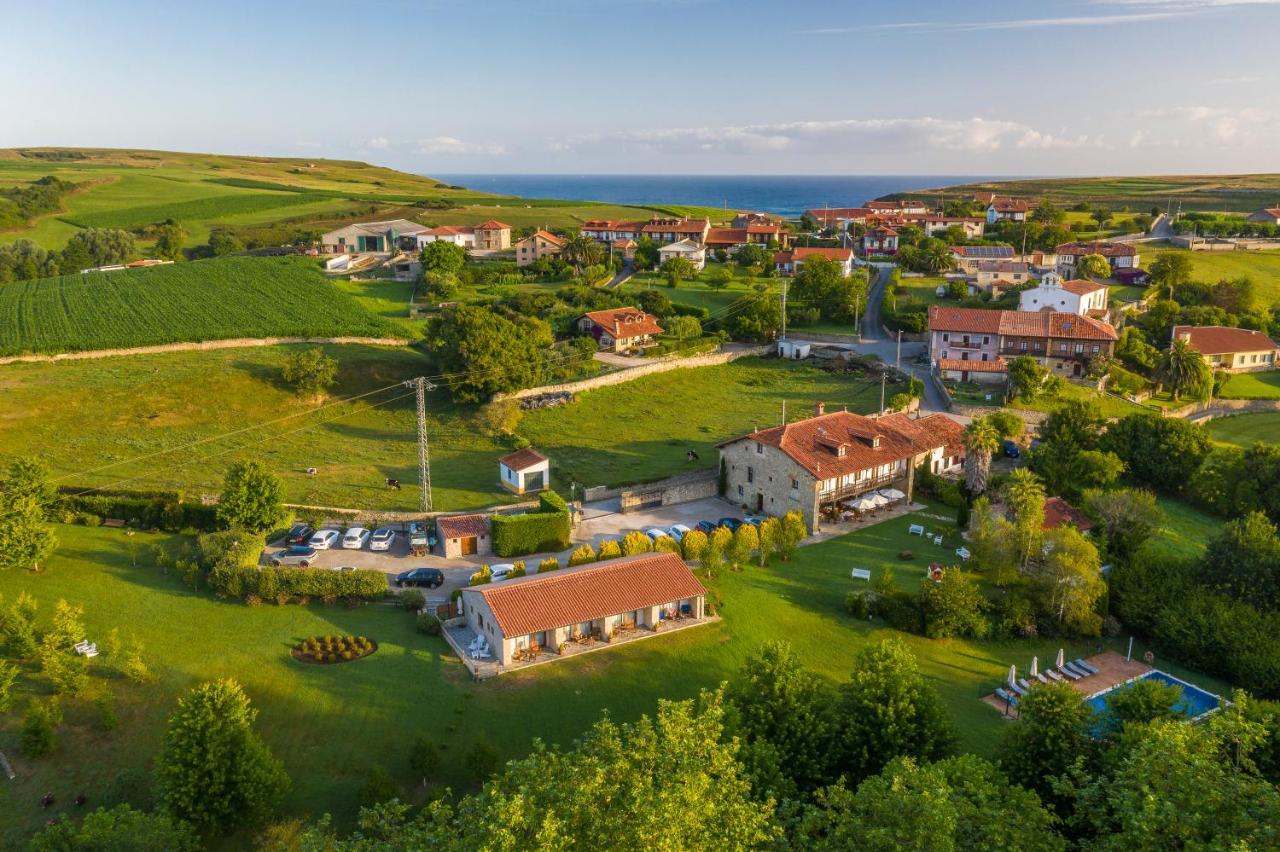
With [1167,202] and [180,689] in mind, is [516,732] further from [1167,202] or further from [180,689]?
[1167,202]

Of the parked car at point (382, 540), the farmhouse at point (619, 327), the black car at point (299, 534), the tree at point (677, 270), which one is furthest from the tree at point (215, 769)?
the tree at point (677, 270)

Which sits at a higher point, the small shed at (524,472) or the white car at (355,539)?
the small shed at (524,472)

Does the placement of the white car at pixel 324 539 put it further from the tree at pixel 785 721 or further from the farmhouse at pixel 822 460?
the tree at pixel 785 721

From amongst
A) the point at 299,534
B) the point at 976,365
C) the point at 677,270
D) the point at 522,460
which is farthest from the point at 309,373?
the point at 976,365

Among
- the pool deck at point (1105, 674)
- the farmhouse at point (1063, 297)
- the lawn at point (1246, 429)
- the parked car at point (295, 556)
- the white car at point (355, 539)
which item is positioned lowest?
the pool deck at point (1105, 674)

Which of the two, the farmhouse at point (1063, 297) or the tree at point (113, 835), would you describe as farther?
the farmhouse at point (1063, 297)

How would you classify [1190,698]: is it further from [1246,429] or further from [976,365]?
[976,365]
